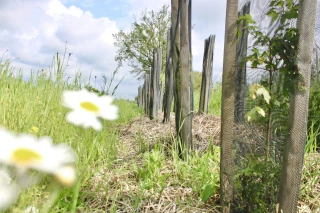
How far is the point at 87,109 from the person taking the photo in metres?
0.47

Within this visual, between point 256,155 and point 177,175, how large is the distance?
0.71 metres

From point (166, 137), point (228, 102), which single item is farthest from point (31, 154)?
point (166, 137)

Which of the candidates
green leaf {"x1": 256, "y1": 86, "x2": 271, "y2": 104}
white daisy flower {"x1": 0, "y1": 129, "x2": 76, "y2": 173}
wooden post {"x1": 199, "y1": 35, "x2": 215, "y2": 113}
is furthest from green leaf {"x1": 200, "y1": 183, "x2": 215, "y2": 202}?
wooden post {"x1": 199, "y1": 35, "x2": 215, "y2": 113}

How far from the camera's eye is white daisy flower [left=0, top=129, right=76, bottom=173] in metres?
0.30

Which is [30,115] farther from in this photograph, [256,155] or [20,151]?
[20,151]

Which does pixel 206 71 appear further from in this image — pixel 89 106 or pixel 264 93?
pixel 89 106

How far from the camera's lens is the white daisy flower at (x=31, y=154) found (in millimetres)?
301

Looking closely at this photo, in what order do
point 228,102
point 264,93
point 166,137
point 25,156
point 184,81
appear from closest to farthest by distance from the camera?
point 25,156, point 264,93, point 228,102, point 184,81, point 166,137

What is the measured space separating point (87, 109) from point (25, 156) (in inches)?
6.1

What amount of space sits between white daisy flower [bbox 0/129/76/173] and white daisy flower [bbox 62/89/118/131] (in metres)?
0.05

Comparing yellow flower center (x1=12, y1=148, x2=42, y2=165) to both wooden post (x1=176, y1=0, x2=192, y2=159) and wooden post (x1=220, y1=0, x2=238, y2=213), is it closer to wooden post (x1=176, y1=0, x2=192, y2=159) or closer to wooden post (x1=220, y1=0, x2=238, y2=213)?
wooden post (x1=220, y1=0, x2=238, y2=213)

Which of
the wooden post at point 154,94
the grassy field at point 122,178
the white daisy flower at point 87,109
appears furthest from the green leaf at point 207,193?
the wooden post at point 154,94

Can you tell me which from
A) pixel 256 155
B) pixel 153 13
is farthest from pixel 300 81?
pixel 153 13

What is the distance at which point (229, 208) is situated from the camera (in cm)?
184
